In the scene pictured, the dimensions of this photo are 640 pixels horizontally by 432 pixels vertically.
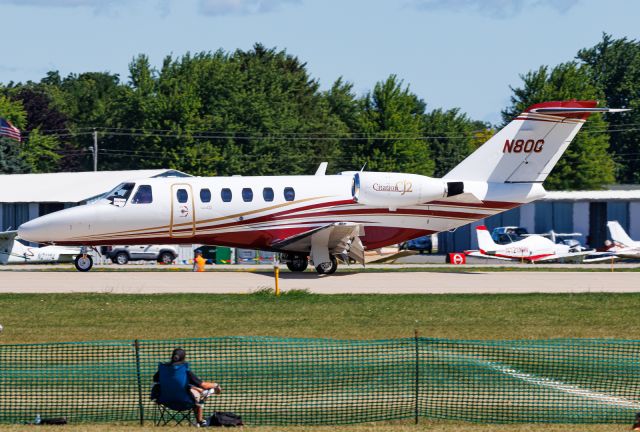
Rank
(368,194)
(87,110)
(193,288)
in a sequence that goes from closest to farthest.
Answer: (193,288) < (368,194) < (87,110)

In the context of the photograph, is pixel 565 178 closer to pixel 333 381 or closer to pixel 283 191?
pixel 283 191

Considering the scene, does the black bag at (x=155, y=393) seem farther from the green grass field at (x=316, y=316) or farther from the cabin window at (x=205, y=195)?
the cabin window at (x=205, y=195)

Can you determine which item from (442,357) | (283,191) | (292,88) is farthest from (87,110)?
(442,357)

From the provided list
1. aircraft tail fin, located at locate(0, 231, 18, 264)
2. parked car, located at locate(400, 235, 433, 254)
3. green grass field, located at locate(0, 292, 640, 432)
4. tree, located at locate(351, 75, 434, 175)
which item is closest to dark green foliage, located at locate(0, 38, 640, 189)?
tree, located at locate(351, 75, 434, 175)

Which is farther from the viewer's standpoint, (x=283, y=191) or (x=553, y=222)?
(x=553, y=222)

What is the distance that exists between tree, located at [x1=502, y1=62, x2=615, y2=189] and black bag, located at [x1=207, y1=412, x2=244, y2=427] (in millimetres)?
75436

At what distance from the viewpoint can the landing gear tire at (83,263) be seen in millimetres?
38812

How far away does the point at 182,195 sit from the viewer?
3672cm

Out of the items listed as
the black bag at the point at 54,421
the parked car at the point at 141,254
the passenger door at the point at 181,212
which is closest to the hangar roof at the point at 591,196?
the parked car at the point at 141,254

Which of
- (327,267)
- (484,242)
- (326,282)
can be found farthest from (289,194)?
(484,242)

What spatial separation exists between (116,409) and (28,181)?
5211 cm

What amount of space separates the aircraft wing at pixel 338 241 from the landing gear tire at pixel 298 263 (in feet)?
5.26

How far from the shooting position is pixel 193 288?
3294 centimetres

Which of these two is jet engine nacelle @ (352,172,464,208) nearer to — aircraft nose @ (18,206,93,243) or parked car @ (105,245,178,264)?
aircraft nose @ (18,206,93,243)
